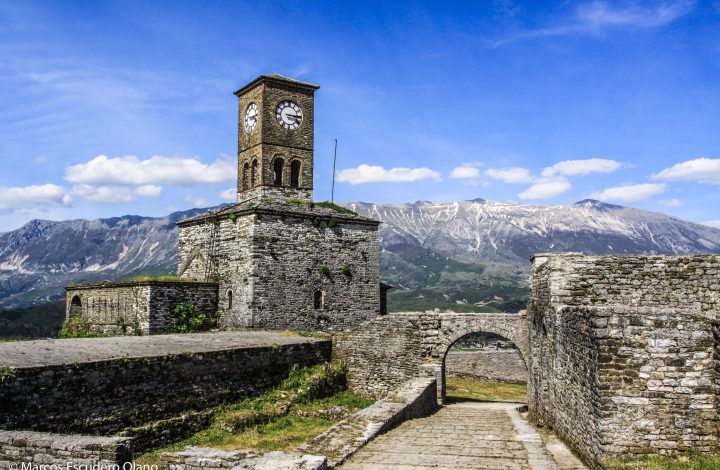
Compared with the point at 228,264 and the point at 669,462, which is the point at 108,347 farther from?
the point at 669,462

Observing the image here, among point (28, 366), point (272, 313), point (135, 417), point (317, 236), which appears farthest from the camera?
point (317, 236)

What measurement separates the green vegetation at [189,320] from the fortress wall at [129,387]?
7.07 m

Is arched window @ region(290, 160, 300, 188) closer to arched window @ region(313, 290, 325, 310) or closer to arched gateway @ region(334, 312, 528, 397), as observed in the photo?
arched window @ region(313, 290, 325, 310)

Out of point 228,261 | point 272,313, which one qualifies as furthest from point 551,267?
point 228,261

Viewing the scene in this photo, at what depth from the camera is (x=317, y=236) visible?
1139 inches

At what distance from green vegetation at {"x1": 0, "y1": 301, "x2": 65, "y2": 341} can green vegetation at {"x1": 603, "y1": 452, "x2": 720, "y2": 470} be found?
108766 mm

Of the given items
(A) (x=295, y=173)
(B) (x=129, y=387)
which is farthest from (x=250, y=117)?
(B) (x=129, y=387)

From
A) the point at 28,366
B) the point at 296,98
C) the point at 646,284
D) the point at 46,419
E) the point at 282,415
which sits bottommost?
the point at 282,415

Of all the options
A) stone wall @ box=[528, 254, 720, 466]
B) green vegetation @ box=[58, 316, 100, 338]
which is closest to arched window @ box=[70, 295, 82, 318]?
green vegetation @ box=[58, 316, 100, 338]

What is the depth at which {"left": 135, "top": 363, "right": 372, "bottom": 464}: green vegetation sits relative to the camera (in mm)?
15609

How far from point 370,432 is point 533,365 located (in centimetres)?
726

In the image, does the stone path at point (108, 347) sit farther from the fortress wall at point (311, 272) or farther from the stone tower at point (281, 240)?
the stone tower at point (281, 240)

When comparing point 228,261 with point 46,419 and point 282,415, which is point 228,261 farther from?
point 46,419

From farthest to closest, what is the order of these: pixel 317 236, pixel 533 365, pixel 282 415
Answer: pixel 317 236
pixel 282 415
pixel 533 365
